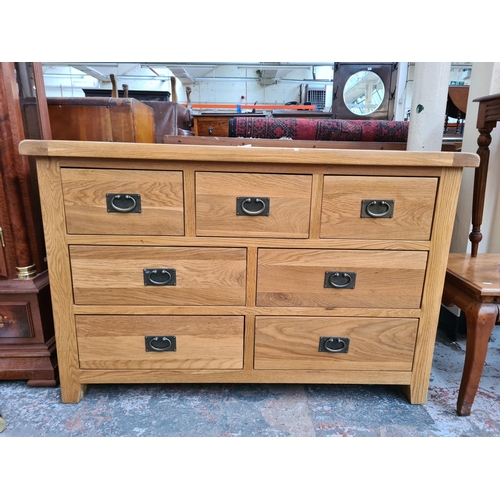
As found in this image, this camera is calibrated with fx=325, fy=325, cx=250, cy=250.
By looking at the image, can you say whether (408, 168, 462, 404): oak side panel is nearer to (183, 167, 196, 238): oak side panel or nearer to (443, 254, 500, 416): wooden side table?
(443, 254, 500, 416): wooden side table

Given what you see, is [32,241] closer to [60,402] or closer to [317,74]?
[60,402]

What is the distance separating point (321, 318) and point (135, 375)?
2.26 feet

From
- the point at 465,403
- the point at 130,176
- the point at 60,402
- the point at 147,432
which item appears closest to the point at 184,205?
the point at 130,176

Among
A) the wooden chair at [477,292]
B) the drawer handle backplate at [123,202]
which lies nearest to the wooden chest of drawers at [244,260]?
the drawer handle backplate at [123,202]

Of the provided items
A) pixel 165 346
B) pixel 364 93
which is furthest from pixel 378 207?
pixel 364 93

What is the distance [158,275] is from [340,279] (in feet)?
1.99

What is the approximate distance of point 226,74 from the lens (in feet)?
27.6

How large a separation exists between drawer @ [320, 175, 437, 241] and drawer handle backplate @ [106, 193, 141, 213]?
1.92 ft

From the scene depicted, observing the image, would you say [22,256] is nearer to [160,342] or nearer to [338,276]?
[160,342]

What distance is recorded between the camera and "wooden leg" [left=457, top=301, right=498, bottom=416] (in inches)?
40.9

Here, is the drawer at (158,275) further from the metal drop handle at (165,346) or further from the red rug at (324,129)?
the red rug at (324,129)

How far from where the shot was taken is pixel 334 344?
45.0 inches

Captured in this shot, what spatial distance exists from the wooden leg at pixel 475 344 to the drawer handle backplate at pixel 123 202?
44.3 inches

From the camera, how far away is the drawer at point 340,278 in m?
1.07
